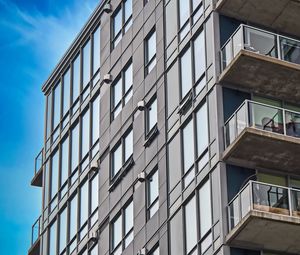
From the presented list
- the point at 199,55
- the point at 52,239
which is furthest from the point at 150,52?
the point at 52,239

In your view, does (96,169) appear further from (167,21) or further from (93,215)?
(167,21)

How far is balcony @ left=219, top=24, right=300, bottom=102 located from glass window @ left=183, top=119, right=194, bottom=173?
219cm

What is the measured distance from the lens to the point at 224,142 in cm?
3688

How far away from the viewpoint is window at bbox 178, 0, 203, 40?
40.2m

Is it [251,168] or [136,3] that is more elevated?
[136,3]

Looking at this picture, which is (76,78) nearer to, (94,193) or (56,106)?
(56,106)

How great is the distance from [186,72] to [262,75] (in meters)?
3.37

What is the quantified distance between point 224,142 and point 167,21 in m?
7.45

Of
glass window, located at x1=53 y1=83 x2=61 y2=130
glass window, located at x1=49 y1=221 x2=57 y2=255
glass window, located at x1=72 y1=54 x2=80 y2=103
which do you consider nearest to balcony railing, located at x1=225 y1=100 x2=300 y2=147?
glass window, located at x1=72 y1=54 x2=80 y2=103

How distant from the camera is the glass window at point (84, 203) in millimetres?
46969

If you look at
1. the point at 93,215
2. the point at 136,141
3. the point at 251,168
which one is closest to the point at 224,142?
the point at 251,168

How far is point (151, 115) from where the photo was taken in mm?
42625

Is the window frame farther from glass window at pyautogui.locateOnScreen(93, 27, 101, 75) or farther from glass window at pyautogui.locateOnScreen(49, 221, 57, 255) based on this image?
glass window at pyautogui.locateOnScreen(49, 221, 57, 255)

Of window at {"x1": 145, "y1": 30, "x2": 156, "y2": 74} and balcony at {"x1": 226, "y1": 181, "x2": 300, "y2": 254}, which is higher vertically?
window at {"x1": 145, "y1": 30, "x2": 156, "y2": 74}
